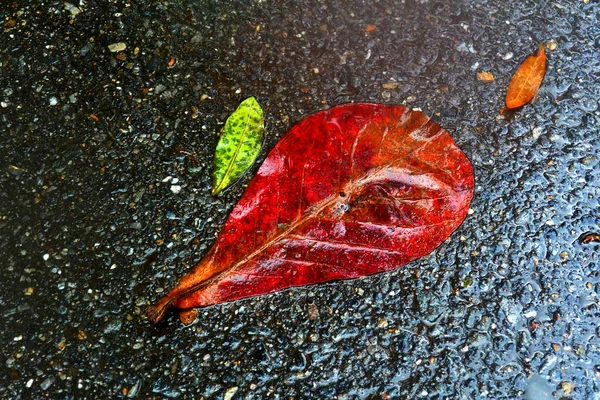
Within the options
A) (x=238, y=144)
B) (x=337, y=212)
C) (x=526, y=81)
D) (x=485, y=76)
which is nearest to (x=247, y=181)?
(x=238, y=144)

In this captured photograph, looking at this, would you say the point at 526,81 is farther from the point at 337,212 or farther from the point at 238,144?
the point at 238,144

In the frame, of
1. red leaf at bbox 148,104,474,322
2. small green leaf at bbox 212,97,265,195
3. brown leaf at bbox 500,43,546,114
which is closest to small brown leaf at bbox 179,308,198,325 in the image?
red leaf at bbox 148,104,474,322

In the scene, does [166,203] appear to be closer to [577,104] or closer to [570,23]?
[577,104]

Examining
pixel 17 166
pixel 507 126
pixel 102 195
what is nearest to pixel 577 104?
pixel 507 126

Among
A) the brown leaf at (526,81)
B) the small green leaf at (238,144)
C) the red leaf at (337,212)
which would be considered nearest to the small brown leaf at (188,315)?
the red leaf at (337,212)

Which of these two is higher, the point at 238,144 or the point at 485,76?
the point at 238,144

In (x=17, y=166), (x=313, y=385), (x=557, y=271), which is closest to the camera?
(x=313, y=385)
